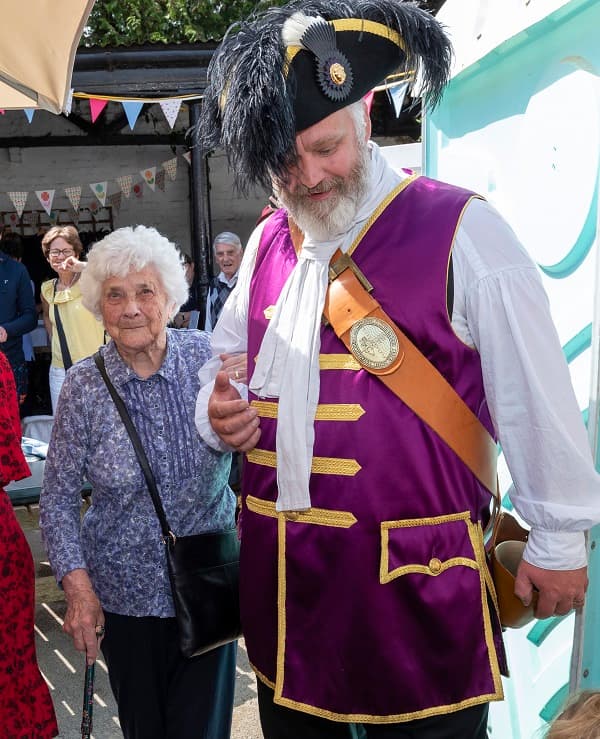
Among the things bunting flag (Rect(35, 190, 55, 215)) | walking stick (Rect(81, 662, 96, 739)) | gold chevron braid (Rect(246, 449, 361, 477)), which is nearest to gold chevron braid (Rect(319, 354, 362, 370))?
gold chevron braid (Rect(246, 449, 361, 477))

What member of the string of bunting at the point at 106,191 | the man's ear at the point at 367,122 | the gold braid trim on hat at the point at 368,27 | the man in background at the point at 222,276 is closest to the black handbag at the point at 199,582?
the man's ear at the point at 367,122

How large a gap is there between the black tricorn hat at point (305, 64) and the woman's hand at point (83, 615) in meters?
1.17

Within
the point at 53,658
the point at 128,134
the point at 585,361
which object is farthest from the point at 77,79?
the point at 585,361

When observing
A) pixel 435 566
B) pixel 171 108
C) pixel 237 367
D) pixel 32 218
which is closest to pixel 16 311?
pixel 171 108

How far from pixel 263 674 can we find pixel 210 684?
493 mm

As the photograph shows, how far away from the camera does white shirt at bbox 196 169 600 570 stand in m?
1.48

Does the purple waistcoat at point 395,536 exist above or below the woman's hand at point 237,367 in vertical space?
below

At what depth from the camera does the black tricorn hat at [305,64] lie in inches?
62.2

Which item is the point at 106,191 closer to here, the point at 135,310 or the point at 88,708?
the point at 135,310

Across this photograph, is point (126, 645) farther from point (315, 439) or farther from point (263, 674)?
point (315, 439)

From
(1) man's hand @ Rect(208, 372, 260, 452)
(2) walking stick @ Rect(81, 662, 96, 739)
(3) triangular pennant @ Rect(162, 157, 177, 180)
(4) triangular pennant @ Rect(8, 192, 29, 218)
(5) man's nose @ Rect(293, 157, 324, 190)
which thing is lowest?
(2) walking stick @ Rect(81, 662, 96, 739)

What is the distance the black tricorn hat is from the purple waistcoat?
0.25 metres

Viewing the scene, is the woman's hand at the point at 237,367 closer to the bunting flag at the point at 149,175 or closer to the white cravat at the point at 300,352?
the white cravat at the point at 300,352

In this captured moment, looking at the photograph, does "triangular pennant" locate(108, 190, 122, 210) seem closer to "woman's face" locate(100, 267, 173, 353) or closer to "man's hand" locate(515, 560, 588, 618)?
"woman's face" locate(100, 267, 173, 353)
